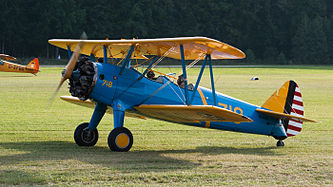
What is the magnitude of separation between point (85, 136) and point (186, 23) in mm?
76872

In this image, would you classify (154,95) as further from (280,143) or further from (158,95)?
(280,143)

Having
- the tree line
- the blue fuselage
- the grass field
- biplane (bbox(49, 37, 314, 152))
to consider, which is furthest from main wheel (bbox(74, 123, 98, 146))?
the tree line

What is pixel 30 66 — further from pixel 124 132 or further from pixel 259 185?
pixel 259 185

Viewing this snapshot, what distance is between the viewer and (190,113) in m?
8.76

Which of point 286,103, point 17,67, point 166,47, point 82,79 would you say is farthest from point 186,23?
point 82,79

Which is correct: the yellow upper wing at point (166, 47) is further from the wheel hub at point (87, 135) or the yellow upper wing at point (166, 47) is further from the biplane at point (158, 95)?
the wheel hub at point (87, 135)

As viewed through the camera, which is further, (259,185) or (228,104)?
(228,104)

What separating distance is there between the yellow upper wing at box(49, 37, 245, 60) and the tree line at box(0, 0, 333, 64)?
60.9m

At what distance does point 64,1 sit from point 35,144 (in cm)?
6419

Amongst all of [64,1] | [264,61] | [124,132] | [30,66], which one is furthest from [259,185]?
[264,61]

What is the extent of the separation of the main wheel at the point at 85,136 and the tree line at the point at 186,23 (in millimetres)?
61524

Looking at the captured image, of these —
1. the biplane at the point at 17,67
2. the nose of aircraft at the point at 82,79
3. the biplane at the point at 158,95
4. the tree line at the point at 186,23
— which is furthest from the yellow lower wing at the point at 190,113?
the tree line at the point at 186,23

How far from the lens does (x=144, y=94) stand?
30.8 ft

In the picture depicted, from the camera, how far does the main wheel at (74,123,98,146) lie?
9.80m
